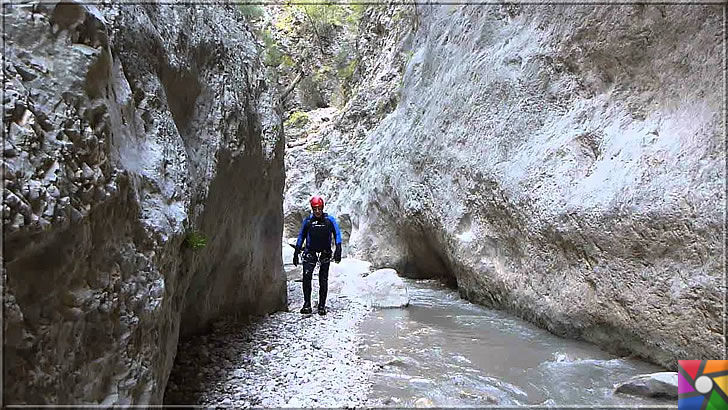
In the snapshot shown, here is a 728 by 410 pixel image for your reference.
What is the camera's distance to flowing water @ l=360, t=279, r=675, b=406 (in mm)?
4129

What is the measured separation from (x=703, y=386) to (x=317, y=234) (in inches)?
206

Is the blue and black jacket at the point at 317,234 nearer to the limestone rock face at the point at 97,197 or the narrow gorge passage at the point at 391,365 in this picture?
the narrow gorge passage at the point at 391,365

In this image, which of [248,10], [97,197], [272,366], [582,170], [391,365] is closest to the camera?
[97,197]

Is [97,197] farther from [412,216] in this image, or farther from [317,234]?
[412,216]

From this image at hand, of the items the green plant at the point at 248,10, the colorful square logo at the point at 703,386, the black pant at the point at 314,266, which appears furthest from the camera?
the green plant at the point at 248,10

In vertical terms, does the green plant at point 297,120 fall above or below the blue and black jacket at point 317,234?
above

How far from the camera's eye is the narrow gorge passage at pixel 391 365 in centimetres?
406

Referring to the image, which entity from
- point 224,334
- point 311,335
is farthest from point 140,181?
point 311,335

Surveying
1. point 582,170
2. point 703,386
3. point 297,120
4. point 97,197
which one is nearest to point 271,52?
point 297,120

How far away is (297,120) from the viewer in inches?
993

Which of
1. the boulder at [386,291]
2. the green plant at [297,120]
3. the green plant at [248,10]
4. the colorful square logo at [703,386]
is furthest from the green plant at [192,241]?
the green plant at [297,120]

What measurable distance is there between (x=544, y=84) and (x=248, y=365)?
232 inches

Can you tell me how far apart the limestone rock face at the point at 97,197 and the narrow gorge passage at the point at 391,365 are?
1.03 metres

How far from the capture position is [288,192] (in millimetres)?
21359
